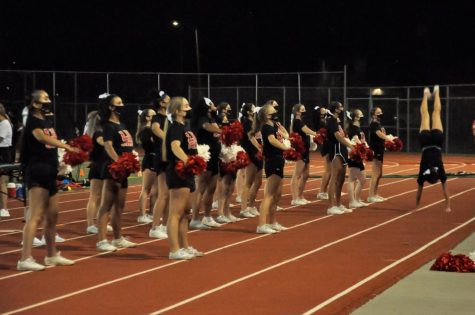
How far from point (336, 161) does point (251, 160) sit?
168cm

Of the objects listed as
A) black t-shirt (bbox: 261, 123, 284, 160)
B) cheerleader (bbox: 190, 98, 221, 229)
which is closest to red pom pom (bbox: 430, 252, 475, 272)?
black t-shirt (bbox: 261, 123, 284, 160)

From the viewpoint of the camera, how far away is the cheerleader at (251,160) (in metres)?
15.4

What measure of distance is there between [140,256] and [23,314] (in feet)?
11.5

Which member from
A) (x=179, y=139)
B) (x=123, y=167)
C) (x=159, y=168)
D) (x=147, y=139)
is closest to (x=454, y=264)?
(x=179, y=139)

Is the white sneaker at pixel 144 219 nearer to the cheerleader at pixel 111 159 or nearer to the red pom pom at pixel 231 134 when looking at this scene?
the red pom pom at pixel 231 134

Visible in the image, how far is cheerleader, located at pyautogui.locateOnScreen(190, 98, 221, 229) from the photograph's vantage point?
14195 mm

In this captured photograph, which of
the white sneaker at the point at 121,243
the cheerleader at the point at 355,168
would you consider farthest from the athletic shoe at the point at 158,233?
the cheerleader at the point at 355,168

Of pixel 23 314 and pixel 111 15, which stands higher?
pixel 111 15

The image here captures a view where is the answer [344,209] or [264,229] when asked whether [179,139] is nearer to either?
[264,229]

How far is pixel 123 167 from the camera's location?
36.9ft

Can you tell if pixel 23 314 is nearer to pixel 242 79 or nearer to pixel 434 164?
pixel 434 164

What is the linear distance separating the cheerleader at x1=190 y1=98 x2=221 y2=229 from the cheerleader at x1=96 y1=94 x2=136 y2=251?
2.45 meters

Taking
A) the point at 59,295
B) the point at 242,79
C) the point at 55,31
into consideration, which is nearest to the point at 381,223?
the point at 59,295

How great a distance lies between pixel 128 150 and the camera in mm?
11852
